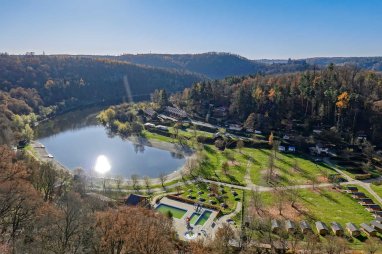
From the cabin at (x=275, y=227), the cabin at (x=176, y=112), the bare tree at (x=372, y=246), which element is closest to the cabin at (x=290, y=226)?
the cabin at (x=275, y=227)

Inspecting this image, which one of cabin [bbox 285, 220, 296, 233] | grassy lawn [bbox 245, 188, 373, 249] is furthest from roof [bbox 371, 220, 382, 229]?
cabin [bbox 285, 220, 296, 233]

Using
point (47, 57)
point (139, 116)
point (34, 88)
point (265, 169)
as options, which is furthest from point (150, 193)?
point (47, 57)

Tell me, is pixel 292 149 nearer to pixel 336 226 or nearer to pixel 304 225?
pixel 336 226

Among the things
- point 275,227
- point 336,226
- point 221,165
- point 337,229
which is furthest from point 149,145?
point 337,229

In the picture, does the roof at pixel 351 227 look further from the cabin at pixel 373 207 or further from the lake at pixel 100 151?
→ the lake at pixel 100 151

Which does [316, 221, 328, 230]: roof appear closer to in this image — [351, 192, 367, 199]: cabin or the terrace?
[351, 192, 367, 199]: cabin

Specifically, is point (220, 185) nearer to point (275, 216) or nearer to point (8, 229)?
point (275, 216)

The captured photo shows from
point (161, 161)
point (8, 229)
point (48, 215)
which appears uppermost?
point (48, 215)
